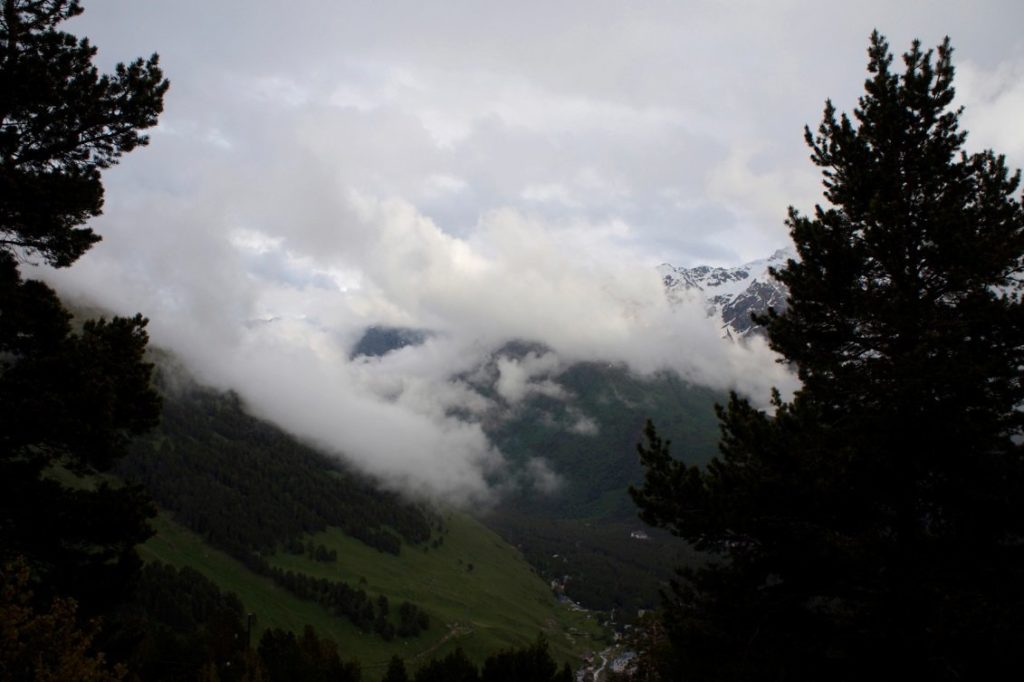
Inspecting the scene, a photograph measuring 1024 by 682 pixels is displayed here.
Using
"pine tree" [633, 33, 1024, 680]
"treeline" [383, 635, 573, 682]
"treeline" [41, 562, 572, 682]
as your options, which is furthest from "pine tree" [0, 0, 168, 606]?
"treeline" [383, 635, 573, 682]

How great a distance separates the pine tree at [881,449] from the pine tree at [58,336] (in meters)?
14.6

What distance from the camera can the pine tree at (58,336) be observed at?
573 inches

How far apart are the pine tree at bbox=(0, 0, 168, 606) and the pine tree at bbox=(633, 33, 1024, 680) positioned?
14.6 m

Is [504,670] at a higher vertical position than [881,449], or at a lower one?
lower

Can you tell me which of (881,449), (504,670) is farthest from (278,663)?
(881,449)

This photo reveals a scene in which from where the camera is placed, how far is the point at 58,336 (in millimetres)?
15898

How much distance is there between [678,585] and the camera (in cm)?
1814

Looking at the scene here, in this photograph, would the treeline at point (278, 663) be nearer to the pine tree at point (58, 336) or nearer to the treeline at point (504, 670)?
the treeline at point (504, 670)

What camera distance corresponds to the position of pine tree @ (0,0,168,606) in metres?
14.6

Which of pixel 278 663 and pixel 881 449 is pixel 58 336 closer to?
pixel 881 449

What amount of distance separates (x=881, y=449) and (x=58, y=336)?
70.5 feet

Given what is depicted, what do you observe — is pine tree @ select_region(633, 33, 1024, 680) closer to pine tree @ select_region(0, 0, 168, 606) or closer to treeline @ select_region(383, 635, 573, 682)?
pine tree @ select_region(0, 0, 168, 606)

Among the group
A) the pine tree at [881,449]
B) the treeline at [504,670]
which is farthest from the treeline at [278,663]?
the pine tree at [881,449]

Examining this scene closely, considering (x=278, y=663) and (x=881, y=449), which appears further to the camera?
(x=278, y=663)
